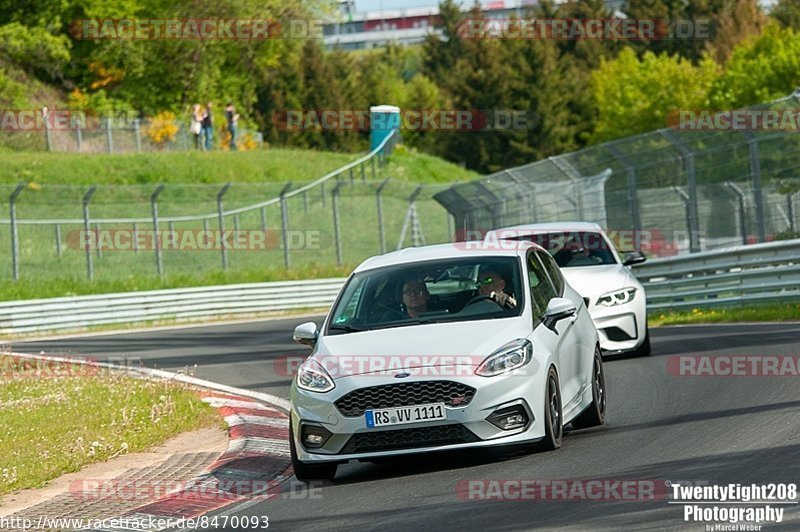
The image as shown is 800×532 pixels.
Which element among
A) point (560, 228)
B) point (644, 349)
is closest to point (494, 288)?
point (644, 349)

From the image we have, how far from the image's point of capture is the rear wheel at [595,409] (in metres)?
10.9

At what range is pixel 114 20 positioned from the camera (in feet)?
203

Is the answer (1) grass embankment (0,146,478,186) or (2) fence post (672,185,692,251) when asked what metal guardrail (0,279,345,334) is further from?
(1) grass embankment (0,146,478,186)

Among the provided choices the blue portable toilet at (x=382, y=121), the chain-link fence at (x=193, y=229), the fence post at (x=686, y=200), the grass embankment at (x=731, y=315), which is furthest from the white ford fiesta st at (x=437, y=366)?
the blue portable toilet at (x=382, y=121)

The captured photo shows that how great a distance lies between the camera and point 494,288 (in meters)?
10.4

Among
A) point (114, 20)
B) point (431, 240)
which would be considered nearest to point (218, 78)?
point (114, 20)

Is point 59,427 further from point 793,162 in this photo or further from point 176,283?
point 176,283

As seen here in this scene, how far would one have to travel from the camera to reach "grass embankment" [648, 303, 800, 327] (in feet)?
65.7

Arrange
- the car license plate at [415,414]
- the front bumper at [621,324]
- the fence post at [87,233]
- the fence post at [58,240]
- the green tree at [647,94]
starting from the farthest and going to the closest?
the green tree at [647,94]
the fence post at [58,240]
the fence post at [87,233]
the front bumper at [621,324]
the car license plate at [415,414]

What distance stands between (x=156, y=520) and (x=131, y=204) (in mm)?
31697

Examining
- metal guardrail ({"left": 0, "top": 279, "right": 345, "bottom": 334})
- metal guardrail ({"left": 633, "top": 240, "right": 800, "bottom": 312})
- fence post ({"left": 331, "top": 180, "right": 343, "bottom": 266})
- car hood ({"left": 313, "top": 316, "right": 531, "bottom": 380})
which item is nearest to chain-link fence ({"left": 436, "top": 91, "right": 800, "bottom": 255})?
metal guardrail ({"left": 633, "top": 240, "right": 800, "bottom": 312})

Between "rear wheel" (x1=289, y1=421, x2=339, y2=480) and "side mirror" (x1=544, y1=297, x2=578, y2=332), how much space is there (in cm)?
177

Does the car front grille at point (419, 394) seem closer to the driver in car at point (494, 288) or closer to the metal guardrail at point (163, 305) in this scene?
the driver in car at point (494, 288)

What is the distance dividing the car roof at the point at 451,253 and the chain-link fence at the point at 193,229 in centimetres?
2259
